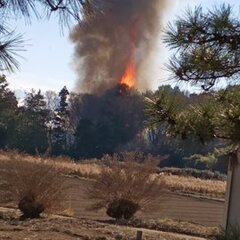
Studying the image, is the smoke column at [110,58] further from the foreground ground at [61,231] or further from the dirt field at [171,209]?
the foreground ground at [61,231]

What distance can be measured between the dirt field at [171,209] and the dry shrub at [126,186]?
61cm

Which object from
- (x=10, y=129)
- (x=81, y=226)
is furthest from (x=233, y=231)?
(x=10, y=129)

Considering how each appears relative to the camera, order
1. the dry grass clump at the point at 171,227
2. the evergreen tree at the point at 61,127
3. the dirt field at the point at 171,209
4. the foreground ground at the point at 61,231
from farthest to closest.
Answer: the evergreen tree at the point at 61,127 < the dirt field at the point at 171,209 < the dry grass clump at the point at 171,227 < the foreground ground at the point at 61,231

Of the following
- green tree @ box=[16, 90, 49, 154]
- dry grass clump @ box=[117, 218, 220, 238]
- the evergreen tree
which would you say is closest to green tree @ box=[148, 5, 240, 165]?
dry grass clump @ box=[117, 218, 220, 238]

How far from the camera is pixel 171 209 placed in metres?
22.0

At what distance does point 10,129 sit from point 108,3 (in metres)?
52.7

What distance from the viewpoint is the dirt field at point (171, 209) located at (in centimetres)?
1692

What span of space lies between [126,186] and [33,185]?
241cm

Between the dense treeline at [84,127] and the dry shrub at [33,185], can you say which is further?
the dense treeline at [84,127]

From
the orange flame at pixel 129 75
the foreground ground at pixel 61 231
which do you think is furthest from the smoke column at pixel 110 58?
the foreground ground at pixel 61 231

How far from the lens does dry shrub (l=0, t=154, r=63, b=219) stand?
1396cm

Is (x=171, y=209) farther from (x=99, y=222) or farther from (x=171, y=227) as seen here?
(x=99, y=222)

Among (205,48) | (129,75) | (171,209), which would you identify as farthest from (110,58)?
(205,48)

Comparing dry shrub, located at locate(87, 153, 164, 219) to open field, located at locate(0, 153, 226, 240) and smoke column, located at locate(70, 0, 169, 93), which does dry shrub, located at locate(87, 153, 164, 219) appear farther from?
smoke column, located at locate(70, 0, 169, 93)
